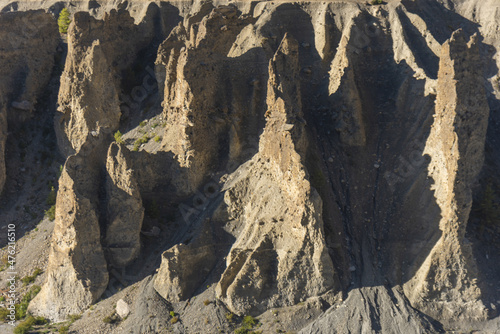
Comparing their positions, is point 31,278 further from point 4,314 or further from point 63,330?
point 63,330

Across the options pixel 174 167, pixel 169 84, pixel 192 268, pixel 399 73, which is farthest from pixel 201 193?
pixel 399 73

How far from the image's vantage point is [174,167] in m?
42.1

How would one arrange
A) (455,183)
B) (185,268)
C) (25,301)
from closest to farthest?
(455,183)
(185,268)
(25,301)

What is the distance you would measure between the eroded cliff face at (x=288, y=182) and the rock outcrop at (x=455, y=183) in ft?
0.31

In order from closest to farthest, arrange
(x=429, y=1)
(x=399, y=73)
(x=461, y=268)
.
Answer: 1. (x=461, y=268)
2. (x=399, y=73)
3. (x=429, y=1)

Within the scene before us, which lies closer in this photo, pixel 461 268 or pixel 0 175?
pixel 461 268

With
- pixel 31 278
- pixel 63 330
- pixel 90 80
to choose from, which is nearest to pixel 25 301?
pixel 31 278

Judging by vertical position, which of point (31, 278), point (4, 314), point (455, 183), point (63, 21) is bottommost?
point (4, 314)

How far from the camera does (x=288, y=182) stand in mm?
37844

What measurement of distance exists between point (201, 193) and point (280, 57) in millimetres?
10414

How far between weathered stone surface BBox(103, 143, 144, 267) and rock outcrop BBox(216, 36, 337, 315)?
260 inches

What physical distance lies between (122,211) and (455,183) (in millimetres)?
20570

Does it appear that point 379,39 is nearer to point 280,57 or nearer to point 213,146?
point 280,57

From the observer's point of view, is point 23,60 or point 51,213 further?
point 23,60
